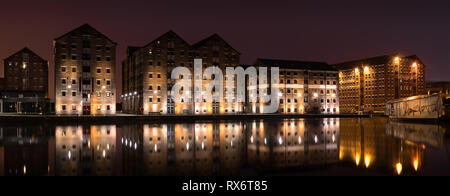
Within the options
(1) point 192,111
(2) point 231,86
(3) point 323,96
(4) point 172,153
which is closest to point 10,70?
Result: (1) point 192,111

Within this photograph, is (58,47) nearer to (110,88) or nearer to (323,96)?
(110,88)

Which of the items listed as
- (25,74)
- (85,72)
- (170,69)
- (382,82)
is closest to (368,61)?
(382,82)

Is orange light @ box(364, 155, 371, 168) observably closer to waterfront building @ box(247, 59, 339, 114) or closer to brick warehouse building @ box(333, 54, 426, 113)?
waterfront building @ box(247, 59, 339, 114)

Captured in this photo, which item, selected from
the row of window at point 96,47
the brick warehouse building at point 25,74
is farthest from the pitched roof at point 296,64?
the brick warehouse building at point 25,74

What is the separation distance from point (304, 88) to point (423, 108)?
42.5m

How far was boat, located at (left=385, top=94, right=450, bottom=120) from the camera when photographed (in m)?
39.3

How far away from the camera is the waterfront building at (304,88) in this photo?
81875 mm

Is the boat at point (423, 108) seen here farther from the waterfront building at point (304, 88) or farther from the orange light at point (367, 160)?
the orange light at point (367, 160)

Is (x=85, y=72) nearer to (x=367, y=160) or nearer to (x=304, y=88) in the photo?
(x=304, y=88)

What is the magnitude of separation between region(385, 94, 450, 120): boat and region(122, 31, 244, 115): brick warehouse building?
35.7 metres

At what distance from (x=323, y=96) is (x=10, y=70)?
307ft

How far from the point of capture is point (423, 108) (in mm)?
42406
